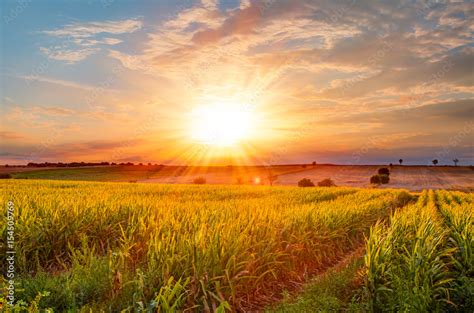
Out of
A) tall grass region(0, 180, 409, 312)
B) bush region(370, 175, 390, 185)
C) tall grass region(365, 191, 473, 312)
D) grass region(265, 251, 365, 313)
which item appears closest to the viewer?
→ tall grass region(0, 180, 409, 312)

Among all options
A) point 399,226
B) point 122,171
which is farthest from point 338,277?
point 122,171

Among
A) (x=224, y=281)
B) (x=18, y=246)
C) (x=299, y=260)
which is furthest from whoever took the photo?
(x=299, y=260)

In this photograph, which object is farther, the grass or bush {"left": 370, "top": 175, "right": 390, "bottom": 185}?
bush {"left": 370, "top": 175, "right": 390, "bottom": 185}

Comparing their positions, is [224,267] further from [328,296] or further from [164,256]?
[328,296]

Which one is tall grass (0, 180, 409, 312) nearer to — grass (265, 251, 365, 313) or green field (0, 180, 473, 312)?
green field (0, 180, 473, 312)

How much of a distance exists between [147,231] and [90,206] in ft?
8.60

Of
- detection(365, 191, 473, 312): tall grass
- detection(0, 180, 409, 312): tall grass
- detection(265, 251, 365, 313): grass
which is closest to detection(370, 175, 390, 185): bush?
detection(0, 180, 409, 312): tall grass

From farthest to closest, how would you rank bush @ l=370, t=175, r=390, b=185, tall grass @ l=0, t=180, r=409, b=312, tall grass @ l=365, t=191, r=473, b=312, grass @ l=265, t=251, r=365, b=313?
1. bush @ l=370, t=175, r=390, b=185
2. grass @ l=265, t=251, r=365, b=313
3. tall grass @ l=365, t=191, r=473, b=312
4. tall grass @ l=0, t=180, r=409, b=312

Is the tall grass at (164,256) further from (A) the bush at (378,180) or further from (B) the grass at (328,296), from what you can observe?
(A) the bush at (378,180)

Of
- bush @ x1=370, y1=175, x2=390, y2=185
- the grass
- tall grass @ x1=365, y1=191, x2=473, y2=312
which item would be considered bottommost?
bush @ x1=370, y1=175, x2=390, y2=185

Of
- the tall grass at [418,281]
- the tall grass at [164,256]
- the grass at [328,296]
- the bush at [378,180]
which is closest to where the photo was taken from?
the tall grass at [164,256]

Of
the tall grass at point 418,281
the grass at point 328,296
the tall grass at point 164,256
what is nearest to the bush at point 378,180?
the tall grass at point 164,256

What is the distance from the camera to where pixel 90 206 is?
34.8ft

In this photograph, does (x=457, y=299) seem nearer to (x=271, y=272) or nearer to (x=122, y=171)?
(x=271, y=272)
